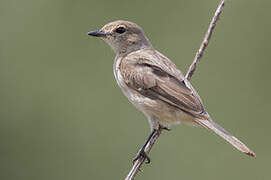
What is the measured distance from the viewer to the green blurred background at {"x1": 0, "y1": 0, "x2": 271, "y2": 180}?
8664 millimetres

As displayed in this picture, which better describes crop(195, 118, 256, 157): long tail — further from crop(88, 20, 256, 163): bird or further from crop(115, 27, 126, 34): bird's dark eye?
crop(115, 27, 126, 34): bird's dark eye

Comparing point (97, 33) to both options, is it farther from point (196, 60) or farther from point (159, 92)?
point (196, 60)

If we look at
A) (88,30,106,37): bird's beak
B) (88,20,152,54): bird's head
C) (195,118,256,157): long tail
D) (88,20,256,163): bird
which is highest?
(88,20,152,54): bird's head

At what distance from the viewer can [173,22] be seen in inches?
386

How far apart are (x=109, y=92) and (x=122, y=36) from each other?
2.54m

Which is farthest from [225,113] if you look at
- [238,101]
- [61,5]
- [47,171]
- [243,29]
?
[61,5]

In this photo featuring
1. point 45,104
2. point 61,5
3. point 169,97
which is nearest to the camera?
point 169,97

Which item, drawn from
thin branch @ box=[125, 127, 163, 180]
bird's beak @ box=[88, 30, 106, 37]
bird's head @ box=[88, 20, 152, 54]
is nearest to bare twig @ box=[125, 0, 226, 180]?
thin branch @ box=[125, 127, 163, 180]

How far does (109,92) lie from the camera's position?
9.45 metres

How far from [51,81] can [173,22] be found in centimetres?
219

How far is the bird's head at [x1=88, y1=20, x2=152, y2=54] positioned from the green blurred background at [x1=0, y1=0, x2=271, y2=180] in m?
2.04

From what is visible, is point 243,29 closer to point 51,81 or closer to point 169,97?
point 51,81

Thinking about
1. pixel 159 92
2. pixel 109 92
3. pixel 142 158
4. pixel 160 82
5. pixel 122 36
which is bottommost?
pixel 142 158

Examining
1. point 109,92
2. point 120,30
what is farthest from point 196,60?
point 109,92
